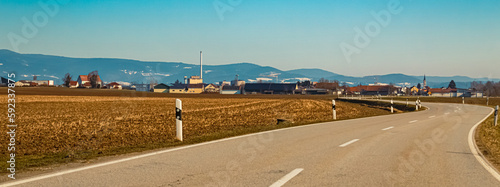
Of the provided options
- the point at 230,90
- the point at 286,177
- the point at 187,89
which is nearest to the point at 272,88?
the point at 230,90

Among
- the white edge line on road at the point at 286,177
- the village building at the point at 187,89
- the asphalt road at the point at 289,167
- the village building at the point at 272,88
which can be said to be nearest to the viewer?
the white edge line on road at the point at 286,177

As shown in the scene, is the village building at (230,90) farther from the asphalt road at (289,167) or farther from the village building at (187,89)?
the asphalt road at (289,167)

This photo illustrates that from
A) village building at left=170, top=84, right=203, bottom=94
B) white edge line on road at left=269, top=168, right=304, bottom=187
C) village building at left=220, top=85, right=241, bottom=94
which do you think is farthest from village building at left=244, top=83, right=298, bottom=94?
white edge line on road at left=269, top=168, right=304, bottom=187

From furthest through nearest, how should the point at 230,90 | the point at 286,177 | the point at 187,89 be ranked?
the point at 230,90
the point at 187,89
the point at 286,177

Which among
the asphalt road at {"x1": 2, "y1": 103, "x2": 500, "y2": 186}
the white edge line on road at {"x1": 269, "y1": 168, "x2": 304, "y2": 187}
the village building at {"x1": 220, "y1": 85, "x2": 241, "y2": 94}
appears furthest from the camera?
A: the village building at {"x1": 220, "y1": 85, "x2": 241, "y2": 94}

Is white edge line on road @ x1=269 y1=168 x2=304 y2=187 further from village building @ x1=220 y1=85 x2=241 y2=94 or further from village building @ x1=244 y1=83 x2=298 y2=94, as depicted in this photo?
village building @ x1=220 y1=85 x2=241 y2=94

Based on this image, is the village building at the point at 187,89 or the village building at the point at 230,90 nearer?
the village building at the point at 230,90

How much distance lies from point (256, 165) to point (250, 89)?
565 feet

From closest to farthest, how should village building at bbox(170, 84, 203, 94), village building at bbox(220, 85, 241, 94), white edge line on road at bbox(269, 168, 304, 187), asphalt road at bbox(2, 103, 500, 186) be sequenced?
white edge line on road at bbox(269, 168, 304, 187) < asphalt road at bbox(2, 103, 500, 186) < village building at bbox(220, 85, 241, 94) < village building at bbox(170, 84, 203, 94)

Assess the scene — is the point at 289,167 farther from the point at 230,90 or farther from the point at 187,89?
the point at 187,89

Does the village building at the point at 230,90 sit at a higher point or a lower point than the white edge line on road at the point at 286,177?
lower

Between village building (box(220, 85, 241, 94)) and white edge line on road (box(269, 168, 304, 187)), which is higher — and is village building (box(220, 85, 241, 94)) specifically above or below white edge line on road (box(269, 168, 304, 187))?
below

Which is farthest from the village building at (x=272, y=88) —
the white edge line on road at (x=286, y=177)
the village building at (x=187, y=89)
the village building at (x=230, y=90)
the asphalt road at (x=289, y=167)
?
the white edge line on road at (x=286, y=177)

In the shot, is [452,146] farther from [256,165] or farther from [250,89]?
[250,89]
